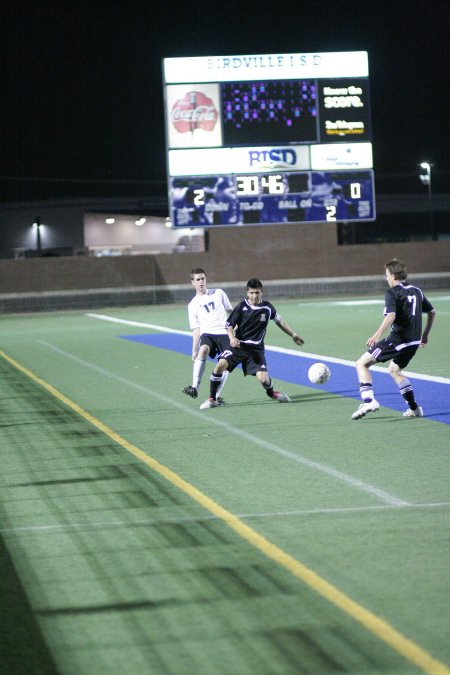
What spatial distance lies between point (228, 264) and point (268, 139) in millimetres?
10012

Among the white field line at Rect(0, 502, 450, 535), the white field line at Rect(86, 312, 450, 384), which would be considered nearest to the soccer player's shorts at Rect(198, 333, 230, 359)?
the white field line at Rect(86, 312, 450, 384)

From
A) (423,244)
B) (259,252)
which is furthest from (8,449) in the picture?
(423,244)

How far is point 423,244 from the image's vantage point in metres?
48.5

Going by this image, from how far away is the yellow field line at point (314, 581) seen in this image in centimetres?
486

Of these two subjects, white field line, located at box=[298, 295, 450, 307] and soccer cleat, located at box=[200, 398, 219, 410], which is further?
white field line, located at box=[298, 295, 450, 307]

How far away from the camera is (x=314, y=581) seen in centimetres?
608

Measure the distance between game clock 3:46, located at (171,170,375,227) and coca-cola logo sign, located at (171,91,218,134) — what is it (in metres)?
1.66

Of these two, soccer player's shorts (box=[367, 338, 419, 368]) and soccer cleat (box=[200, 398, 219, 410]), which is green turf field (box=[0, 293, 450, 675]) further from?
soccer player's shorts (box=[367, 338, 419, 368])

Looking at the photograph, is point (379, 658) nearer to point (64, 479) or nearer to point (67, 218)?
point (64, 479)

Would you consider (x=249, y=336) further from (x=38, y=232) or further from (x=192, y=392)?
(x=38, y=232)

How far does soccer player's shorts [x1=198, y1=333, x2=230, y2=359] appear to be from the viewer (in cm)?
1416

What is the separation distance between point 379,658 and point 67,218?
205 ft

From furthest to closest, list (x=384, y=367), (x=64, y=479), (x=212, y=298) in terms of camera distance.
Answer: (x=384, y=367) < (x=212, y=298) < (x=64, y=479)

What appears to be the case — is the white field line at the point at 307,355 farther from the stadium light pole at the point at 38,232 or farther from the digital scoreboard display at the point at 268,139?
the stadium light pole at the point at 38,232
